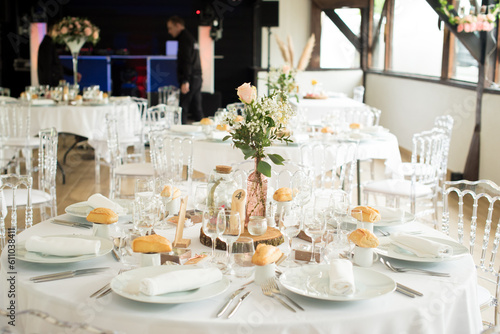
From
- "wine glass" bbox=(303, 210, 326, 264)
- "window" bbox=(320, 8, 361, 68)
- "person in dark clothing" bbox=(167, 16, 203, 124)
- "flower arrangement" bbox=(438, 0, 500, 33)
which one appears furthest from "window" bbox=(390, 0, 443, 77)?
"wine glass" bbox=(303, 210, 326, 264)

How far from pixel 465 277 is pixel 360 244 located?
1.06 ft

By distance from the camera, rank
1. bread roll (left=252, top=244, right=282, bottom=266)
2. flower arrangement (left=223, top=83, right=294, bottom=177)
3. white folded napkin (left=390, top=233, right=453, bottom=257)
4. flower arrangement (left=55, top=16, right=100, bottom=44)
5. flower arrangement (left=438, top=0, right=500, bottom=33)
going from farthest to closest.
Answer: flower arrangement (left=55, top=16, right=100, bottom=44)
flower arrangement (left=438, top=0, right=500, bottom=33)
flower arrangement (left=223, top=83, right=294, bottom=177)
white folded napkin (left=390, top=233, right=453, bottom=257)
bread roll (left=252, top=244, right=282, bottom=266)

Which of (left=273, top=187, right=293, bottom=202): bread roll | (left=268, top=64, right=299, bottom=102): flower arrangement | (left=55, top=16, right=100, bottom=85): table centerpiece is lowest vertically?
(left=273, top=187, right=293, bottom=202): bread roll

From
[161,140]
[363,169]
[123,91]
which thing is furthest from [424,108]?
[123,91]

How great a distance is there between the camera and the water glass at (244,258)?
74.8 inches

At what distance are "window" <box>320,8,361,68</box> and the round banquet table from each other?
405 inches

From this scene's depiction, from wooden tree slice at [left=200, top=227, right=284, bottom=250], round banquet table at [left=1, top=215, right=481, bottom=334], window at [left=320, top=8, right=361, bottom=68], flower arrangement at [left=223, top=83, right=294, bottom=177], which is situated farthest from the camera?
window at [left=320, top=8, right=361, bottom=68]

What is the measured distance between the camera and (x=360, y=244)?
1967mm

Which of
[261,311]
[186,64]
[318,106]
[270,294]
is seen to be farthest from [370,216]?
[186,64]

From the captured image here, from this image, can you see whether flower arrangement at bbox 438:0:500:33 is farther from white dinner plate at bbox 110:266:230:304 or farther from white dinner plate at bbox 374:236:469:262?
white dinner plate at bbox 110:266:230:304

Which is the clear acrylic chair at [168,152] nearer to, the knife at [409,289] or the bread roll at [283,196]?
the bread roll at [283,196]

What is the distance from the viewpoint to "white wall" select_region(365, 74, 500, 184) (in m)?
6.39

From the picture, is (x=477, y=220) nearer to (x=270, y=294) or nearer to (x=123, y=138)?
(x=123, y=138)

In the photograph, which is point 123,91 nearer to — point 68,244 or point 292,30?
point 292,30
